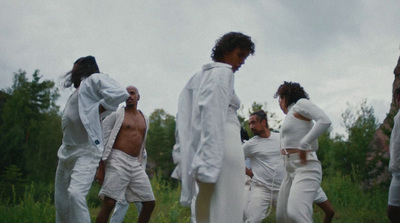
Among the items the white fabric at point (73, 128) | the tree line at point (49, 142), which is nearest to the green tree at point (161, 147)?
the tree line at point (49, 142)

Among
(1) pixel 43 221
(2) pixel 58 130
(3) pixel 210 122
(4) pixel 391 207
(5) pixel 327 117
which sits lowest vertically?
(1) pixel 43 221

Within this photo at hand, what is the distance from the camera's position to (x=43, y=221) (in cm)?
711

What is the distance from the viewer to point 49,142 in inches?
1678

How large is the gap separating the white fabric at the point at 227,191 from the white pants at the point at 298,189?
60.1 inches

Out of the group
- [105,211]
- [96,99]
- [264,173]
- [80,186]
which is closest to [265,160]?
[264,173]

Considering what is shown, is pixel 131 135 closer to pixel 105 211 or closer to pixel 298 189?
pixel 105 211

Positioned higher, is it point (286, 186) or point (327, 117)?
point (327, 117)

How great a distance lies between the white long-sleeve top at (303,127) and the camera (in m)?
4.76

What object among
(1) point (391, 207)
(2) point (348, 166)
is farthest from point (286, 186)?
(2) point (348, 166)

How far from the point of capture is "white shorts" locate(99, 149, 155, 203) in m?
5.93

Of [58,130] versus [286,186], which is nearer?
[286,186]

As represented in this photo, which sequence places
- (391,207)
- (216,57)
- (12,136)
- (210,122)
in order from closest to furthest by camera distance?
(210,122), (216,57), (391,207), (12,136)

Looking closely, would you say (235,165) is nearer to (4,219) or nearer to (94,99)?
(94,99)

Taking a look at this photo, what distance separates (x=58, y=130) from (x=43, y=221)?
38492 mm
